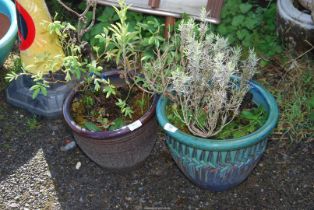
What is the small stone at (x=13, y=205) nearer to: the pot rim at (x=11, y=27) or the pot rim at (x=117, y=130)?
the pot rim at (x=117, y=130)

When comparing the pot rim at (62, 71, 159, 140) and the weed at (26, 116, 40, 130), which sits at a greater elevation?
the pot rim at (62, 71, 159, 140)

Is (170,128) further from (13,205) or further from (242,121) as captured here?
(13,205)

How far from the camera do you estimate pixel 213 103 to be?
2527 mm

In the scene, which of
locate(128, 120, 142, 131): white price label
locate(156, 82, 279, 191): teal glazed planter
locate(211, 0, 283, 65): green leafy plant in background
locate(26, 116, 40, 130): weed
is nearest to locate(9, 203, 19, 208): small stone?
locate(26, 116, 40, 130): weed

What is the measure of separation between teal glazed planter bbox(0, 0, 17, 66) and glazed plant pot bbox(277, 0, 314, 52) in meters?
1.92

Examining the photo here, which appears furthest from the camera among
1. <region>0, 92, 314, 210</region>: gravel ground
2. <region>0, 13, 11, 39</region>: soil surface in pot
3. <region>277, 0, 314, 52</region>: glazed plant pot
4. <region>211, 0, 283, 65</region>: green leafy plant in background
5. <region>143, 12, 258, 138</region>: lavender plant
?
<region>0, 13, 11, 39</region>: soil surface in pot

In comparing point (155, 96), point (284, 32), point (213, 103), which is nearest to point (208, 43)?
point (213, 103)

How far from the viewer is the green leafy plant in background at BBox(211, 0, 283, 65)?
11.9ft

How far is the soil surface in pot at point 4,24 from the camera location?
385 cm

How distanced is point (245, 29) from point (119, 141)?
143 centimetres

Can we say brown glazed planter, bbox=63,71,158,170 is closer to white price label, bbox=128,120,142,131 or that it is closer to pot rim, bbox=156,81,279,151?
white price label, bbox=128,120,142,131

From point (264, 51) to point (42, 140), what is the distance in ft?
5.72

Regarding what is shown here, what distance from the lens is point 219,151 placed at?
2.56 metres

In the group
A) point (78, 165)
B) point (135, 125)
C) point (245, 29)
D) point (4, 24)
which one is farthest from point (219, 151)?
point (4, 24)
